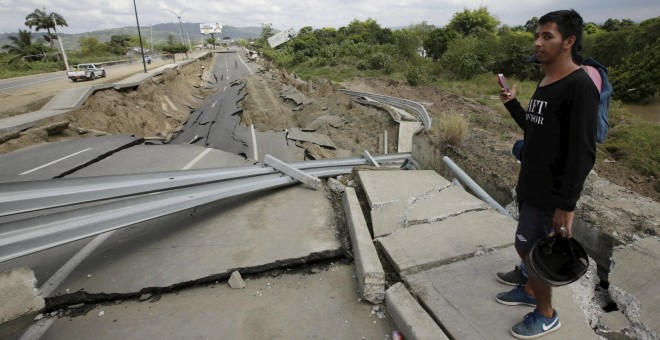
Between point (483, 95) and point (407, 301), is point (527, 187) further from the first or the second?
point (483, 95)

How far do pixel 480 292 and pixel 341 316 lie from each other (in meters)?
1.10

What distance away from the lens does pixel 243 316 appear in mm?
2691

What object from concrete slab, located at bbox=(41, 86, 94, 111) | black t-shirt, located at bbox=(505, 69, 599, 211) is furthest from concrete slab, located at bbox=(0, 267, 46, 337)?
concrete slab, located at bbox=(41, 86, 94, 111)

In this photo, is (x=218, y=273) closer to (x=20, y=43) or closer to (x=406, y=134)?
(x=406, y=134)

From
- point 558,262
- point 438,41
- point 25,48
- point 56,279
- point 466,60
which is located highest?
point 25,48

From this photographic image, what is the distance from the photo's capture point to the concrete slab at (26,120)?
28.8 ft

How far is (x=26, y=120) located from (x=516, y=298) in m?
12.5

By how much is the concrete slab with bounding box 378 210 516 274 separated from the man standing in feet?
2.98

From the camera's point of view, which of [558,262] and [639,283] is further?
[639,283]

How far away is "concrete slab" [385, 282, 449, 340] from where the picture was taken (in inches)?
87.9

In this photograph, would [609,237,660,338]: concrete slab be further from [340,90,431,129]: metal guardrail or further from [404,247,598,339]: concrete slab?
[340,90,431,129]: metal guardrail

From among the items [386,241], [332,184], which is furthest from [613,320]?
[332,184]

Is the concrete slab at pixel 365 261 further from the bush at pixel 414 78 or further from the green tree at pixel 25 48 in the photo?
the green tree at pixel 25 48

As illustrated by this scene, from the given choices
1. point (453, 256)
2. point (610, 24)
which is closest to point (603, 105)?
point (453, 256)
